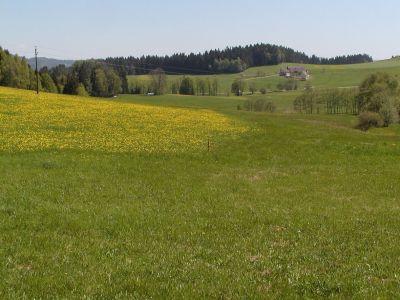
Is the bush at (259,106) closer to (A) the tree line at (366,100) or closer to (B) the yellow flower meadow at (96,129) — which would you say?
(A) the tree line at (366,100)

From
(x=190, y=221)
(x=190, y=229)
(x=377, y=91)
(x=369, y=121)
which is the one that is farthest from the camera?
(x=377, y=91)

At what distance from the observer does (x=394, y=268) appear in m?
9.84

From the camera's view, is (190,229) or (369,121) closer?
(190,229)

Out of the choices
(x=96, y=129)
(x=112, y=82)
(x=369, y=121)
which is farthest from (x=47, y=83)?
(x=96, y=129)

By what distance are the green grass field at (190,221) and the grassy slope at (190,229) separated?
0.04 meters

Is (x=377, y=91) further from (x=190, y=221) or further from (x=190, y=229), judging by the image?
(x=190, y=229)

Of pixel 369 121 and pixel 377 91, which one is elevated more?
pixel 377 91

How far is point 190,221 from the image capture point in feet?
47.4

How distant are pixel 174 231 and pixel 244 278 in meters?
4.23

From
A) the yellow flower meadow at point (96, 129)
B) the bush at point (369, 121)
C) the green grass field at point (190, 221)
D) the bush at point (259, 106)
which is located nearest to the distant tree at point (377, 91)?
the bush at point (369, 121)

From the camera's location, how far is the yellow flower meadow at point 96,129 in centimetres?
3206

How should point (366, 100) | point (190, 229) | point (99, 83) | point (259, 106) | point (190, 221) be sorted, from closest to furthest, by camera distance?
point (190, 229), point (190, 221), point (366, 100), point (259, 106), point (99, 83)

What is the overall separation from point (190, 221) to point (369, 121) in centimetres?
8894

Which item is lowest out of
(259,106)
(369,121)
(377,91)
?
(369,121)
